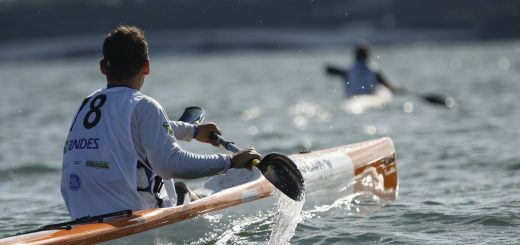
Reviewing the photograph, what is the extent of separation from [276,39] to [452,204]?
88.1 m

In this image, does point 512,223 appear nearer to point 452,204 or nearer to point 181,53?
point 452,204

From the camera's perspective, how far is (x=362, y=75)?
60.0 ft

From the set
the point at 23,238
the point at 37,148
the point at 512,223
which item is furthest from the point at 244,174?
the point at 37,148

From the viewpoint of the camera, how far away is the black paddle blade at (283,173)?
596 centimetres

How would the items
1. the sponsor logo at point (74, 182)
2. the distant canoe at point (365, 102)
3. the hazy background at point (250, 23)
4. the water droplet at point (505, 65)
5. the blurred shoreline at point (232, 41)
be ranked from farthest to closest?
the hazy background at point (250, 23) < the blurred shoreline at point (232, 41) < the water droplet at point (505, 65) < the distant canoe at point (365, 102) < the sponsor logo at point (74, 182)

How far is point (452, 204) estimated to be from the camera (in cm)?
816

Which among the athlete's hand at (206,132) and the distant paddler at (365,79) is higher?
the distant paddler at (365,79)

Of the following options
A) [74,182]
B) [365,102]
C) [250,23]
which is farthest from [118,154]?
[250,23]

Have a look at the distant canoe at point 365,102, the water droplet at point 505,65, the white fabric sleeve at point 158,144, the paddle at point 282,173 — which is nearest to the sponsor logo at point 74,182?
the white fabric sleeve at point 158,144

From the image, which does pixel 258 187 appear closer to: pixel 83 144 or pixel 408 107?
pixel 83 144

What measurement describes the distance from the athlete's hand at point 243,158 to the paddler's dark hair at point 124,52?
80 cm

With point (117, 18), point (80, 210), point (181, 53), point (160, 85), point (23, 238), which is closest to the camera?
point (23, 238)

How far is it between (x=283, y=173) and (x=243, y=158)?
0.40 metres

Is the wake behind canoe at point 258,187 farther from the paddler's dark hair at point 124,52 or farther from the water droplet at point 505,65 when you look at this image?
the water droplet at point 505,65
